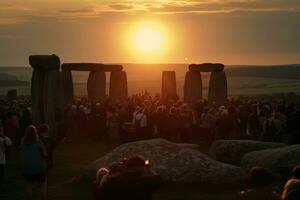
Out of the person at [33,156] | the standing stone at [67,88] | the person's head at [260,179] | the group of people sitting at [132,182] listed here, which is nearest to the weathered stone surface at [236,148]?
the person at [33,156]

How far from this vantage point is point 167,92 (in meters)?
44.4

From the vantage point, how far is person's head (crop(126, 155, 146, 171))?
9.48 meters

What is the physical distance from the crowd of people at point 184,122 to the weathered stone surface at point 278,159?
551 cm

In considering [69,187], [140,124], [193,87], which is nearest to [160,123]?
[140,124]

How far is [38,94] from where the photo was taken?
3203 cm

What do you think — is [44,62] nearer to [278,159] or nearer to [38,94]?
[38,94]

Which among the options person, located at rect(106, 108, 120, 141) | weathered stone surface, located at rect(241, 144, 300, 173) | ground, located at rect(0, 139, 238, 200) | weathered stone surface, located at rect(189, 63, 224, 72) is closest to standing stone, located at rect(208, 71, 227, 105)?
weathered stone surface, located at rect(189, 63, 224, 72)

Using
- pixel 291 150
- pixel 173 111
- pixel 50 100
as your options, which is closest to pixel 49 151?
pixel 291 150

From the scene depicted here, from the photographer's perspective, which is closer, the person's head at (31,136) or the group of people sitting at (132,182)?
the group of people sitting at (132,182)

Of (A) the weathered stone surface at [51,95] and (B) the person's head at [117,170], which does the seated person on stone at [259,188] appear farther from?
(A) the weathered stone surface at [51,95]

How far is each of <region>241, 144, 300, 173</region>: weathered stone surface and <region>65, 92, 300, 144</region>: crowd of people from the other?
18.1 feet

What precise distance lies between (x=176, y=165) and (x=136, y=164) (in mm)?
6863

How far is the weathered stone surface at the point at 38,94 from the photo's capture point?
3172 centimetres

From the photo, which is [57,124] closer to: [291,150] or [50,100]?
[50,100]
